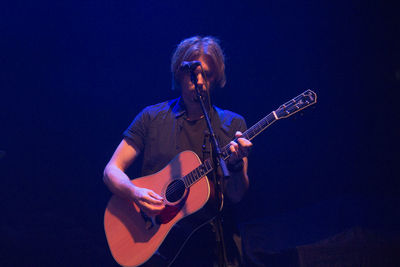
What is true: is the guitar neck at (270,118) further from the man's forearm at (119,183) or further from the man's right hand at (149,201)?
the man's forearm at (119,183)

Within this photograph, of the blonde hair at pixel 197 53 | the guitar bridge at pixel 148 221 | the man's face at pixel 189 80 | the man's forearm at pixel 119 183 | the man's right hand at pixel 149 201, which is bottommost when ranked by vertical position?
the guitar bridge at pixel 148 221

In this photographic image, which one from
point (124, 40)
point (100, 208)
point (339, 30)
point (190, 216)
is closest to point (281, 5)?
point (339, 30)

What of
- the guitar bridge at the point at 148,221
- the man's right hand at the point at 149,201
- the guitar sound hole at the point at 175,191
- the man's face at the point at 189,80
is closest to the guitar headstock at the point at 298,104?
the man's face at the point at 189,80

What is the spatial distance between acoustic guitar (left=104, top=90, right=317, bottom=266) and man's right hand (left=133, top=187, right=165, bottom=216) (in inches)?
2.0

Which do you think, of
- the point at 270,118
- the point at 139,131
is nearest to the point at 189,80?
the point at 139,131

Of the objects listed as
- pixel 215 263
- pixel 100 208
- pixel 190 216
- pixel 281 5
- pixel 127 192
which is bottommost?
pixel 215 263

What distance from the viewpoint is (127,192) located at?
185cm

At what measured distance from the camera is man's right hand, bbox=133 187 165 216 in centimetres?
169

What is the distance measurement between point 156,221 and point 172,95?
160 cm

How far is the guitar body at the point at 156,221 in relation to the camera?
1.65 m

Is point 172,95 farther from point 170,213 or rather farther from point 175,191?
point 170,213

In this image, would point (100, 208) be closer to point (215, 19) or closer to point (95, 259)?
point (95, 259)

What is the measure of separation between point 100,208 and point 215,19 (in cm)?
265

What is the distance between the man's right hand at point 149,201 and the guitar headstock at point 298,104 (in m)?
1.08
